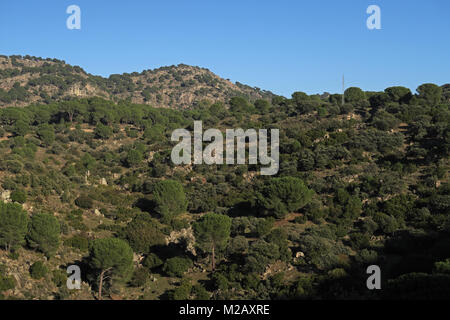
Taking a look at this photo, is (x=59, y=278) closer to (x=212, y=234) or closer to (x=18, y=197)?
Answer: (x=212, y=234)

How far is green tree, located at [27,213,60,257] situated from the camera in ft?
126

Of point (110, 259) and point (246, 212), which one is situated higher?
point (246, 212)

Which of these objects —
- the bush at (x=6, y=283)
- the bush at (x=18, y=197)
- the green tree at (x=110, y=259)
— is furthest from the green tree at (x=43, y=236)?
the bush at (x=18, y=197)

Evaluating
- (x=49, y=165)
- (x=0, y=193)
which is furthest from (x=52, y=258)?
(x=49, y=165)

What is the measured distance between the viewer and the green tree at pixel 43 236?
38344mm

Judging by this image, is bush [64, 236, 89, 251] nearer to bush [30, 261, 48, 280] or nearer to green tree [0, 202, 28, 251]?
green tree [0, 202, 28, 251]

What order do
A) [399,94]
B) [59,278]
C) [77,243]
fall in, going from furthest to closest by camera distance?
[399,94], [77,243], [59,278]

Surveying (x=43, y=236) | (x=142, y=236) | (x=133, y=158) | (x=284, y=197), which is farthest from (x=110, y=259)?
(x=133, y=158)

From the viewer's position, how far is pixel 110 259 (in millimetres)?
34500

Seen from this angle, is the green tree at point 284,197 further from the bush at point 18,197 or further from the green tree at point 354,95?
the green tree at point 354,95

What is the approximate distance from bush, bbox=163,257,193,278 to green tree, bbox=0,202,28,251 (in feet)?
45.1

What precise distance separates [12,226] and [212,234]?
18.6m

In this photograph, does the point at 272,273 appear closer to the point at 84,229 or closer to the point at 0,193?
the point at 84,229
